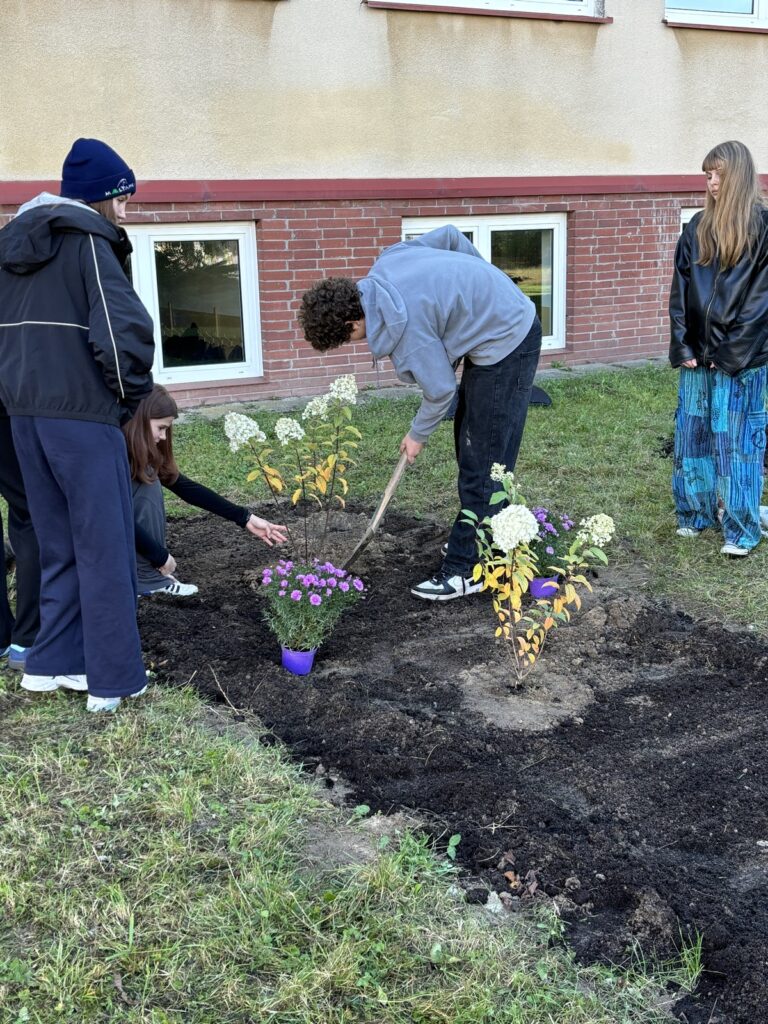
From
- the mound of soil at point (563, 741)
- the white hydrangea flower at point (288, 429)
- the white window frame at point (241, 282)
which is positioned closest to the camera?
the mound of soil at point (563, 741)

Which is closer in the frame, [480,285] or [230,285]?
[480,285]

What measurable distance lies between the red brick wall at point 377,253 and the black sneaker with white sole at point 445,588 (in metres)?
4.59

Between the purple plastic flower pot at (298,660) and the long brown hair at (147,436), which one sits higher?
the long brown hair at (147,436)

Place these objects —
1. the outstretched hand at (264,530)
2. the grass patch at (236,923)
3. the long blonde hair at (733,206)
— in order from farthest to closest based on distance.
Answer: the long blonde hair at (733,206) < the outstretched hand at (264,530) < the grass patch at (236,923)

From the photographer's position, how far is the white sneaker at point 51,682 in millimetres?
3633

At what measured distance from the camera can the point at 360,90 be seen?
887 centimetres

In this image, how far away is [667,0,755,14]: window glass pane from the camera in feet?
34.0

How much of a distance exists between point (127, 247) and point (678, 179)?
A: 8679mm

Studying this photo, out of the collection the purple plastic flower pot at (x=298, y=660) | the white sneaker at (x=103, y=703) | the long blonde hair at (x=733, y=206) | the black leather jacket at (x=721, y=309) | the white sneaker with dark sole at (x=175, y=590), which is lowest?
the white sneaker with dark sole at (x=175, y=590)

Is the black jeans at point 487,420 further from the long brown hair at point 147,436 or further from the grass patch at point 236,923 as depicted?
the grass patch at point 236,923

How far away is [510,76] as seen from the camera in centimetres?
955

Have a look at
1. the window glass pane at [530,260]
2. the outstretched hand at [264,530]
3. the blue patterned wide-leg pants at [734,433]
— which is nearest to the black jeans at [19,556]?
the outstretched hand at [264,530]

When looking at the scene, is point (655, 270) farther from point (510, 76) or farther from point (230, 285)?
point (230, 285)

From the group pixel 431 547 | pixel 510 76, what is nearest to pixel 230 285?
pixel 510 76
